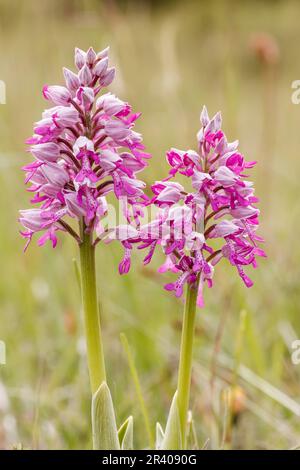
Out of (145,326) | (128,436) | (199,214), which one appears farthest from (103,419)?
(145,326)

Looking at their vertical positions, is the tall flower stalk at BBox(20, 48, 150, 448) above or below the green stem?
above

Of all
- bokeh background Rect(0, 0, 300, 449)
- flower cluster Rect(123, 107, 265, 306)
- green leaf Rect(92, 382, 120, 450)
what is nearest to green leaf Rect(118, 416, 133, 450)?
green leaf Rect(92, 382, 120, 450)

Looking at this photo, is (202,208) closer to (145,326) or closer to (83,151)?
(83,151)

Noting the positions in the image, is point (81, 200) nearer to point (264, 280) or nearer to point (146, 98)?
point (264, 280)

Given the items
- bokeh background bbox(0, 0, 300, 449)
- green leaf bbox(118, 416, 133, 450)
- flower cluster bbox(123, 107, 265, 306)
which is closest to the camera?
flower cluster bbox(123, 107, 265, 306)

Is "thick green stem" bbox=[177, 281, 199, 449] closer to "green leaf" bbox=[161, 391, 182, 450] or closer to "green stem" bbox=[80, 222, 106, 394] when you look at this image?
"green leaf" bbox=[161, 391, 182, 450]

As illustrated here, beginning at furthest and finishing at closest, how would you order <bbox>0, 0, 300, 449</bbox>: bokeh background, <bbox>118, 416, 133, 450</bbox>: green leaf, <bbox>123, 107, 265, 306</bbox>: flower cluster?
<bbox>0, 0, 300, 449</bbox>: bokeh background
<bbox>118, 416, 133, 450</bbox>: green leaf
<bbox>123, 107, 265, 306</bbox>: flower cluster
